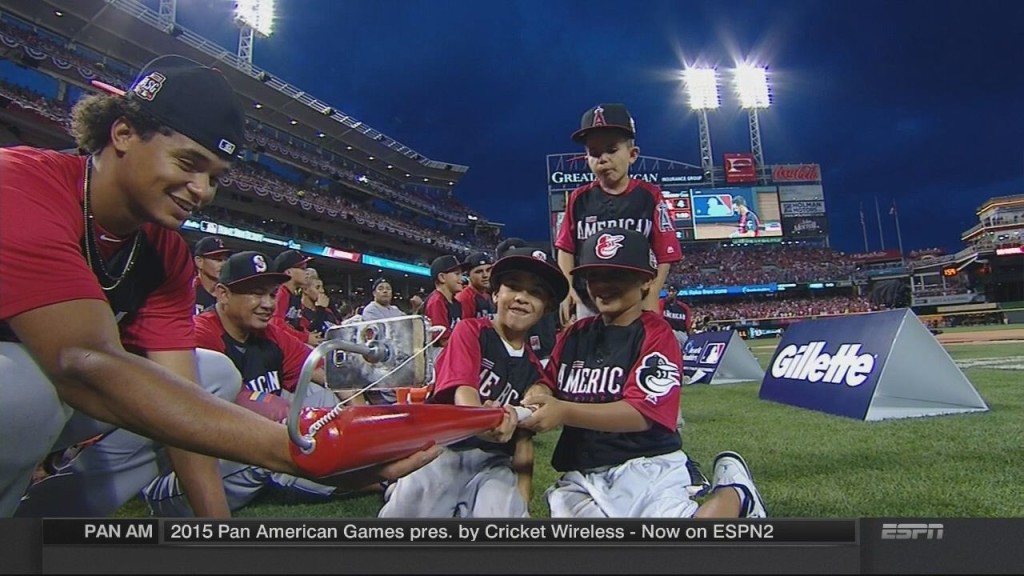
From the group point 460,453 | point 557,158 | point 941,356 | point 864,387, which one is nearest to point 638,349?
point 460,453

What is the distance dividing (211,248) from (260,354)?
404 mm

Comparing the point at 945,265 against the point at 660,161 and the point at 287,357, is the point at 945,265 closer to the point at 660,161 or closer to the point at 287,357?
the point at 660,161

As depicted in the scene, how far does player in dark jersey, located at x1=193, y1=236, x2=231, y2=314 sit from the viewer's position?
1749mm

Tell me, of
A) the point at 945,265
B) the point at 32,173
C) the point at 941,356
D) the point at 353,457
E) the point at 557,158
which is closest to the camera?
the point at 353,457

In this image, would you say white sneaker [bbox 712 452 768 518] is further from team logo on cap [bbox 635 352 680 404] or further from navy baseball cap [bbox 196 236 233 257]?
navy baseball cap [bbox 196 236 233 257]

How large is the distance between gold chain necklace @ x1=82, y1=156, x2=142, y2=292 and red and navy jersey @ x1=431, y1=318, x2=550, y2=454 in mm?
689

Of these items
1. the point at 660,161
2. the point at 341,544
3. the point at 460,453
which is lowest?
the point at 341,544

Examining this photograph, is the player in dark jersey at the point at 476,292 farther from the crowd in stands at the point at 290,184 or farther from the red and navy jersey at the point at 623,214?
the red and navy jersey at the point at 623,214

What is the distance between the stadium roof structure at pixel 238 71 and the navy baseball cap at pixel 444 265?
1.21m

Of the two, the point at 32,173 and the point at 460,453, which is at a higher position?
the point at 32,173

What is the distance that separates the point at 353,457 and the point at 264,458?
13 cm

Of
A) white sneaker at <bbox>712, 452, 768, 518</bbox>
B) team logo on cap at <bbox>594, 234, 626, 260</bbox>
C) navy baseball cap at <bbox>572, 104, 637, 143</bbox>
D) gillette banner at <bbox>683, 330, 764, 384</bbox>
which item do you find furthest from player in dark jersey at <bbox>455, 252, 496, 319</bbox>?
gillette banner at <bbox>683, 330, 764, 384</bbox>

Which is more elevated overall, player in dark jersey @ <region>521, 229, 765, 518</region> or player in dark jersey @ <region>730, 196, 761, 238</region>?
player in dark jersey @ <region>730, 196, 761, 238</region>

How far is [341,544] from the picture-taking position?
1.04 m
